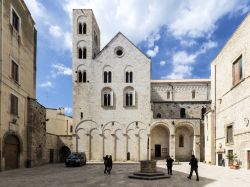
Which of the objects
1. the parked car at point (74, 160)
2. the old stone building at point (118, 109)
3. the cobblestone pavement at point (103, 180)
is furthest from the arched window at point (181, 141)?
the cobblestone pavement at point (103, 180)

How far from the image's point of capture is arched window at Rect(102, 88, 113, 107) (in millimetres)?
44741

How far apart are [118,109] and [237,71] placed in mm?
19400

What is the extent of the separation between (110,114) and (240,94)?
2069 cm

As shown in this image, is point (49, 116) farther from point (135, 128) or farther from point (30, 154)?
point (30, 154)

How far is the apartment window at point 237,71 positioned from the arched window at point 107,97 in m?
19.1

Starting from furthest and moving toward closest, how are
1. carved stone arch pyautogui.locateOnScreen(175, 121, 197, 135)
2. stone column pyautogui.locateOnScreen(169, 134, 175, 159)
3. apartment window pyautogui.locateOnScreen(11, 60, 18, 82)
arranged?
carved stone arch pyautogui.locateOnScreen(175, 121, 197, 135) → stone column pyautogui.locateOnScreen(169, 134, 175, 159) → apartment window pyautogui.locateOnScreen(11, 60, 18, 82)

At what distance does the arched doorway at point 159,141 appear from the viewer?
45406 mm

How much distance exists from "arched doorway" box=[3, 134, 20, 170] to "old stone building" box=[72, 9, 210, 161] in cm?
1736

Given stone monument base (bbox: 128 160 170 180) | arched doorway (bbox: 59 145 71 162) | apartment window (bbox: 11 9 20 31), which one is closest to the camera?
stone monument base (bbox: 128 160 170 180)

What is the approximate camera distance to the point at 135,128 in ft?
145

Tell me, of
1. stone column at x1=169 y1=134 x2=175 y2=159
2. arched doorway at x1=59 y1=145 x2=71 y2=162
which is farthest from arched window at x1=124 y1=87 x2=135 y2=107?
arched doorway at x1=59 y1=145 x2=71 y2=162

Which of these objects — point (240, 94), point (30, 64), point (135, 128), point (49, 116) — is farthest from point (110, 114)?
point (240, 94)

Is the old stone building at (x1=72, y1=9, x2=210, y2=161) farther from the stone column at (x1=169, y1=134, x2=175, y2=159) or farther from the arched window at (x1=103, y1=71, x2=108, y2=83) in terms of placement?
the stone column at (x1=169, y1=134, x2=175, y2=159)

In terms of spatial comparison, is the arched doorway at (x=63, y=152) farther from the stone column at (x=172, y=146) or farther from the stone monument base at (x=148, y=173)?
the stone monument base at (x=148, y=173)
